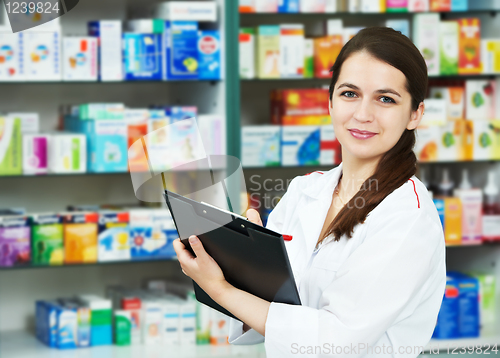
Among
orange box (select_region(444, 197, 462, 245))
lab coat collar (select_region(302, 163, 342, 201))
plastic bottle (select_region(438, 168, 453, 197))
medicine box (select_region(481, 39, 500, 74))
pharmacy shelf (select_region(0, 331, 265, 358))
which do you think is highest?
medicine box (select_region(481, 39, 500, 74))

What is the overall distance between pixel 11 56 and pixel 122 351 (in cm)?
149

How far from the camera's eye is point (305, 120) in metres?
3.20

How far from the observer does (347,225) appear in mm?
1336

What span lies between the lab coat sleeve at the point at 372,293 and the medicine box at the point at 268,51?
2.02 metres

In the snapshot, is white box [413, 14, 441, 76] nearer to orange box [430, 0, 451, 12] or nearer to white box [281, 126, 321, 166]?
orange box [430, 0, 451, 12]

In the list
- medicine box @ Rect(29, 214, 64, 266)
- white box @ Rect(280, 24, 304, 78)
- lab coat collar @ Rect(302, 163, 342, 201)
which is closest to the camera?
lab coat collar @ Rect(302, 163, 342, 201)

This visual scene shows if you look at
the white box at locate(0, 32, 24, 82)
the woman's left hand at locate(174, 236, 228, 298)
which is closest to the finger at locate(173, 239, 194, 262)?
the woman's left hand at locate(174, 236, 228, 298)

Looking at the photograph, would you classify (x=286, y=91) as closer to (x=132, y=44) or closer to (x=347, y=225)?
(x=132, y=44)

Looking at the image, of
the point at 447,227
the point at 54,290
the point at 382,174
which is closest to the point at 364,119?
the point at 382,174

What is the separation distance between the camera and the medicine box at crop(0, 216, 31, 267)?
2850 mm

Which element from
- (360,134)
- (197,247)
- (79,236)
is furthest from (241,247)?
(79,236)

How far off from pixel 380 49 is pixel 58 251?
2153 mm

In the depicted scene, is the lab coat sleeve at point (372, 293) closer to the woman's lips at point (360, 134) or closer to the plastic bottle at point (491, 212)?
the woman's lips at point (360, 134)

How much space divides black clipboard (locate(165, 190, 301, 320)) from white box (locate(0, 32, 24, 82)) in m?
1.90
